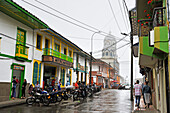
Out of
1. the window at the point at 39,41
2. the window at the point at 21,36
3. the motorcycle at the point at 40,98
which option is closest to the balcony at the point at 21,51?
the window at the point at 21,36

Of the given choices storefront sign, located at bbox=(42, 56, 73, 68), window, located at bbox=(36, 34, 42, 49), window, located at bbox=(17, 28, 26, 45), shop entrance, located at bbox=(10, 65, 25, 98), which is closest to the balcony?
window, located at bbox=(17, 28, 26, 45)

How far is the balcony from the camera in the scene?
16.9 meters

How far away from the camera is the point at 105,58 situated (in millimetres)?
88688

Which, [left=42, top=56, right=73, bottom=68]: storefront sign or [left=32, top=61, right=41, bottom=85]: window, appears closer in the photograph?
[left=32, top=61, right=41, bottom=85]: window

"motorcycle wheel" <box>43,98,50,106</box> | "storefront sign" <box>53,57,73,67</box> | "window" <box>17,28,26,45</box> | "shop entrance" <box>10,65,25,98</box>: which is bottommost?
"motorcycle wheel" <box>43,98,50,106</box>

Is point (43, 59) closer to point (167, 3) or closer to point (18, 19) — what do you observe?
point (18, 19)

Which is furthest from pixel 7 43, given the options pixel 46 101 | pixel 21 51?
pixel 46 101

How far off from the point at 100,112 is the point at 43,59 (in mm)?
11531

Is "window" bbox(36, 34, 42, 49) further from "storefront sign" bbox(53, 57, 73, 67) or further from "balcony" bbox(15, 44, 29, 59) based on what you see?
"balcony" bbox(15, 44, 29, 59)

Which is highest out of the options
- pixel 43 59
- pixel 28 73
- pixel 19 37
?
pixel 19 37

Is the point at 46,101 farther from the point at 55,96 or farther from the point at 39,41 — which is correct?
the point at 39,41

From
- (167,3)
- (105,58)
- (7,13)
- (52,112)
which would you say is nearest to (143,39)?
(167,3)

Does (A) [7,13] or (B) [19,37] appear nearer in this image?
(A) [7,13]

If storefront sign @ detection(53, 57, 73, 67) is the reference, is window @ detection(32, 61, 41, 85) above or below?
below
